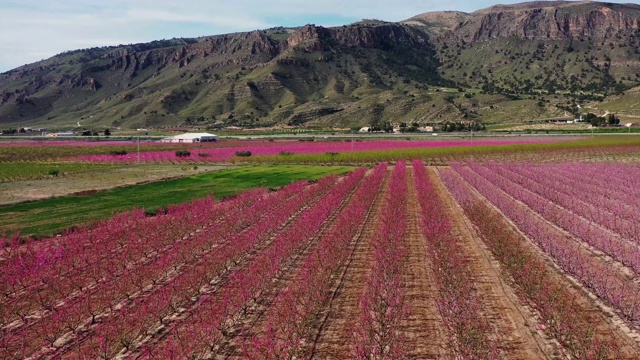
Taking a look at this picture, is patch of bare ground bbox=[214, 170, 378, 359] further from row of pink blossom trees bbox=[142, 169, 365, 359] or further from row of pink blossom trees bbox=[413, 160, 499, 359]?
row of pink blossom trees bbox=[413, 160, 499, 359]

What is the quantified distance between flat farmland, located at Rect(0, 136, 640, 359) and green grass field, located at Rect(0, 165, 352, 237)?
221cm

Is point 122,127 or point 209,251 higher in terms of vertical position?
point 122,127

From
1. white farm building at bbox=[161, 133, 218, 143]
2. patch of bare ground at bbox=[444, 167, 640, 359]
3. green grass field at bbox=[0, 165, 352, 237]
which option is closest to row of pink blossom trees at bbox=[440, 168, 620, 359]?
patch of bare ground at bbox=[444, 167, 640, 359]

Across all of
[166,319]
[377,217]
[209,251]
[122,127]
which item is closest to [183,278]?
[166,319]

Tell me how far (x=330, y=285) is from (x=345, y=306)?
1.59 meters

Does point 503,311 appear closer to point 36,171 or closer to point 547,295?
point 547,295

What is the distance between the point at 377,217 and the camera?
2384 centimetres

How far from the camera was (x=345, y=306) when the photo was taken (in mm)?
12016

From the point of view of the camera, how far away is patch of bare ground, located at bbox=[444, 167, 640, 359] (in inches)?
385

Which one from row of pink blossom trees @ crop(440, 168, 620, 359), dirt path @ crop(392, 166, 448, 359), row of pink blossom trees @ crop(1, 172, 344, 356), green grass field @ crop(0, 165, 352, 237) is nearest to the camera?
row of pink blossom trees @ crop(440, 168, 620, 359)

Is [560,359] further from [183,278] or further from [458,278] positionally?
[183,278]

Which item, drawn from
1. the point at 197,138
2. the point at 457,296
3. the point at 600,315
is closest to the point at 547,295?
the point at 600,315

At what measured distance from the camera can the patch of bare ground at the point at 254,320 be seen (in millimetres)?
9686

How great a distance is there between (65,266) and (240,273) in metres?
5.33
